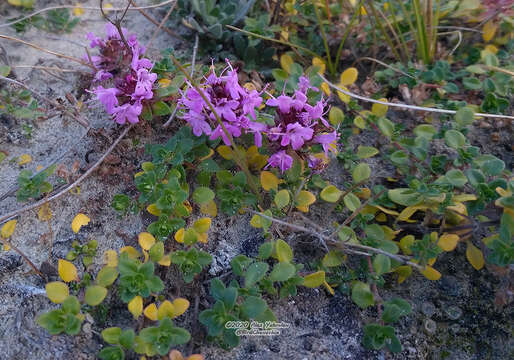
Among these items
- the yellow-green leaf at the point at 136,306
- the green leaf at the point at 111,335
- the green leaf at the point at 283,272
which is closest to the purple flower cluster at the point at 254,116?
the green leaf at the point at 283,272

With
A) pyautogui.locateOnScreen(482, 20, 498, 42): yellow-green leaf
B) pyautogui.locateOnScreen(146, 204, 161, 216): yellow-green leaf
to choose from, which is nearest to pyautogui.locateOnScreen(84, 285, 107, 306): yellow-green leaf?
pyautogui.locateOnScreen(146, 204, 161, 216): yellow-green leaf

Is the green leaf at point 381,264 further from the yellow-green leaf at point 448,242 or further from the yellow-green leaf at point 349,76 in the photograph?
the yellow-green leaf at point 349,76

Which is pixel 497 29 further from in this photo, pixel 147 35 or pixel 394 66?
pixel 147 35

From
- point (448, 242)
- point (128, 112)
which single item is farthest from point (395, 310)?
point (128, 112)

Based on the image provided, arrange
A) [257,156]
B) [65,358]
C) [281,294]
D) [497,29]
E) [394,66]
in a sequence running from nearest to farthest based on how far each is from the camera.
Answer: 1. [65,358]
2. [281,294]
3. [257,156]
4. [394,66]
5. [497,29]

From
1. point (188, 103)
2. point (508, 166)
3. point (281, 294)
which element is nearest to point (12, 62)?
point (188, 103)

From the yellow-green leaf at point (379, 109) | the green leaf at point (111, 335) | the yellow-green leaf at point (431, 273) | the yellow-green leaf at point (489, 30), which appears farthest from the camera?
the yellow-green leaf at point (489, 30)
